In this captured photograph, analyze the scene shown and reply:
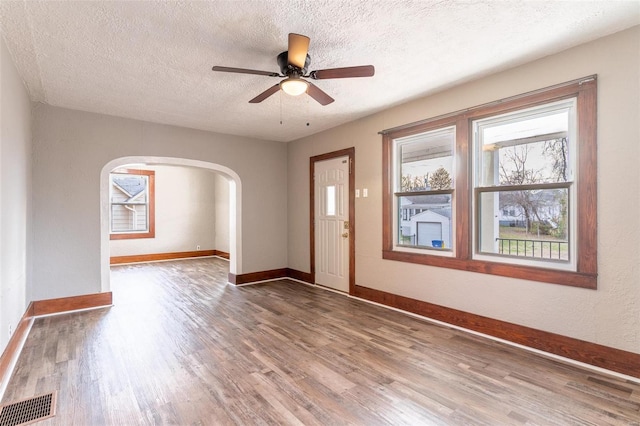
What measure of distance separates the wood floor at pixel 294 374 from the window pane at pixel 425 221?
→ 99 centimetres

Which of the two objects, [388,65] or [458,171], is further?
[458,171]

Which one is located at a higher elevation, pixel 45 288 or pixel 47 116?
pixel 47 116

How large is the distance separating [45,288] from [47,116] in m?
2.21

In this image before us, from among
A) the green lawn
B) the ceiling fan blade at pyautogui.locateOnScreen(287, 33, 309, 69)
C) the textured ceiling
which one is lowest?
the green lawn

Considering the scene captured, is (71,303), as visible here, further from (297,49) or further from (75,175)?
(297,49)

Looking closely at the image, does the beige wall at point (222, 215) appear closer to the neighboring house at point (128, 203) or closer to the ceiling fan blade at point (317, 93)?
the neighboring house at point (128, 203)

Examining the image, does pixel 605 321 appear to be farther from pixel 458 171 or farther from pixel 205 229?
pixel 205 229

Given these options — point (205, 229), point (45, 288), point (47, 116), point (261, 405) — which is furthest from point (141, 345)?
point (205, 229)

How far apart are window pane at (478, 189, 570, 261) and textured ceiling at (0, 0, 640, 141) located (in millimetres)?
1294

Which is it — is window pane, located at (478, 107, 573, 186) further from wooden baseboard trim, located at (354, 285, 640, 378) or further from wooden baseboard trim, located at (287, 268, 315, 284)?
wooden baseboard trim, located at (287, 268, 315, 284)

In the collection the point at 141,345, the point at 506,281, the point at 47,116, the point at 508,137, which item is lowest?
the point at 141,345

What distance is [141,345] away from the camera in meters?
3.13

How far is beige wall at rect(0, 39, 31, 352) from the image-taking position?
2.54m

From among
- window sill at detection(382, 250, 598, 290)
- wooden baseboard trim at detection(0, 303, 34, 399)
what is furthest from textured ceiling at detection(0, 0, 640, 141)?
wooden baseboard trim at detection(0, 303, 34, 399)
